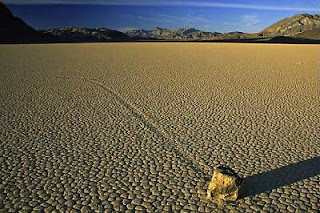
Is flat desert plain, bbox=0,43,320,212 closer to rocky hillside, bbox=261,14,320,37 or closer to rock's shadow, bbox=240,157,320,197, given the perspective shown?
rock's shadow, bbox=240,157,320,197

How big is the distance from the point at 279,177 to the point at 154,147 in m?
1.75

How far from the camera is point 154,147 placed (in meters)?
4.89

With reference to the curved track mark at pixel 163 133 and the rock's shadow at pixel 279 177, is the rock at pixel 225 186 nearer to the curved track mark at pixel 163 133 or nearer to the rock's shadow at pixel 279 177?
the rock's shadow at pixel 279 177

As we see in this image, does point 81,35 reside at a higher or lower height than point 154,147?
higher

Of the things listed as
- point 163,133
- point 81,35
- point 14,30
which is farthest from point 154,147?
point 81,35

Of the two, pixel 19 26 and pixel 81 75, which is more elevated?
pixel 19 26

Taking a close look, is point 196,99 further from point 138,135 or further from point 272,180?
point 272,180

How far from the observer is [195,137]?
17.4 ft

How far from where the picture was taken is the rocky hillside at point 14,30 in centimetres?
4825

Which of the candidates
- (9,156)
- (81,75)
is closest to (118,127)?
(9,156)

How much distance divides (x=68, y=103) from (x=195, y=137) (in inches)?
142

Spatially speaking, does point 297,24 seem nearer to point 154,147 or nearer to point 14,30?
point 14,30

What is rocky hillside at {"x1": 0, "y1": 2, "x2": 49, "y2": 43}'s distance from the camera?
4825 cm

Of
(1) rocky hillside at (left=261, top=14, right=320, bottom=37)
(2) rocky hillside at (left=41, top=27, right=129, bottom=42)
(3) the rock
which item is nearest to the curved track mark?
(3) the rock
